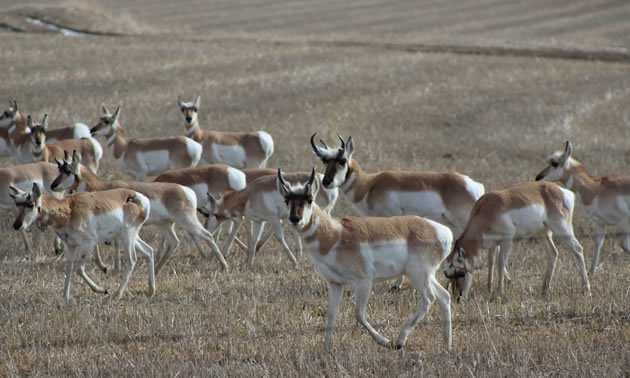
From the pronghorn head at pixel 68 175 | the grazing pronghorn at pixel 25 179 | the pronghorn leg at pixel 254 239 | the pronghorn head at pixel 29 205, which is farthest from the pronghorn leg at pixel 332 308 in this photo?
the grazing pronghorn at pixel 25 179

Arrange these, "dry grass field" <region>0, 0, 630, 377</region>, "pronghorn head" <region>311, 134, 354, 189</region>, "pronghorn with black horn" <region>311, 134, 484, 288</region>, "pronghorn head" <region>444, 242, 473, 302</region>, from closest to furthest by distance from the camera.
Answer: "dry grass field" <region>0, 0, 630, 377</region>
"pronghorn head" <region>444, 242, 473, 302</region>
"pronghorn head" <region>311, 134, 354, 189</region>
"pronghorn with black horn" <region>311, 134, 484, 288</region>

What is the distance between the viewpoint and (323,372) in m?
5.38

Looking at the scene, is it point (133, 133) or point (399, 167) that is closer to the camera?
point (399, 167)

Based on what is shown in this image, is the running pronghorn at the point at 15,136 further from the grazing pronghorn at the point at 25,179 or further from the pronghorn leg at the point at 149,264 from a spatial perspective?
the pronghorn leg at the point at 149,264

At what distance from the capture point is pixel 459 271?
7.34m

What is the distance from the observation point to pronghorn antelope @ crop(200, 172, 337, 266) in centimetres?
963

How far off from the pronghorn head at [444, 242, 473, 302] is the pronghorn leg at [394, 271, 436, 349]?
4.43 feet

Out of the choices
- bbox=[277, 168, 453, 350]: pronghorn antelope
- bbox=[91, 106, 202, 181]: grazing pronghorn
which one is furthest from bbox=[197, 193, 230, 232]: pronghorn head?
bbox=[277, 168, 453, 350]: pronghorn antelope

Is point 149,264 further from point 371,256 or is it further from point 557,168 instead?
point 557,168

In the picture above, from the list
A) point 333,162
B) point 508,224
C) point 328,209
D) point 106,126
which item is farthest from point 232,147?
point 508,224

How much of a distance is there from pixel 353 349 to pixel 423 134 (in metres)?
13.9

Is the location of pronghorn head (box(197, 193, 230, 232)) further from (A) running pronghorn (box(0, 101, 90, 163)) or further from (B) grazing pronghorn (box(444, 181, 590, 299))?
(A) running pronghorn (box(0, 101, 90, 163))

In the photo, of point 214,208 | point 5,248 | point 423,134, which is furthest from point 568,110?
point 5,248

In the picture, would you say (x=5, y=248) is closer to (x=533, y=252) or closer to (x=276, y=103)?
(x=533, y=252)
